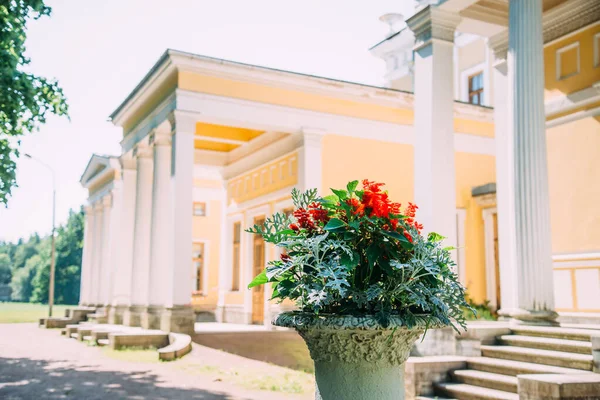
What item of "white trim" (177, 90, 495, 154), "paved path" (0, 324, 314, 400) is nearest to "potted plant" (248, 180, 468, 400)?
"paved path" (0, 324, 314, 400)

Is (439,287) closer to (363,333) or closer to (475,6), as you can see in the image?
(363,333)

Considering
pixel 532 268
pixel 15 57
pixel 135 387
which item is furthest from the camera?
pixel 15 57

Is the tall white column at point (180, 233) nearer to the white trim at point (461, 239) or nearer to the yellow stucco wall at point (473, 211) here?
the white trim at point (461, 239)

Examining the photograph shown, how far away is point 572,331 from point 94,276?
74.4 ft

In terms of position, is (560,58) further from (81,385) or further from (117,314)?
(117,314)

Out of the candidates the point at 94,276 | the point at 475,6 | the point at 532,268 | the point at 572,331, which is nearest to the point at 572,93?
the point at 475,6

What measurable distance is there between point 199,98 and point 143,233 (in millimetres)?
5376

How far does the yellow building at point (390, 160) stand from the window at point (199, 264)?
49 millimetres

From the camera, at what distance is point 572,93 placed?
1038 cm

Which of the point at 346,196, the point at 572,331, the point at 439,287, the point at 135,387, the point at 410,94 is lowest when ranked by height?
the point at 135,387

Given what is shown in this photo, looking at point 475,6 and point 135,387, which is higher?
point 475,6

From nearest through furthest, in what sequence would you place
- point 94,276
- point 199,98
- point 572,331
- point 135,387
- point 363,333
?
point 363,333, point 572,331, point 135,387, point 199,98, point 94,276

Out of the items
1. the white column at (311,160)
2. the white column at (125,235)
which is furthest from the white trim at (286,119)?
the white column at (125,235)

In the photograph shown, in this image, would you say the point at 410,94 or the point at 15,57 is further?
the point at 410,94
